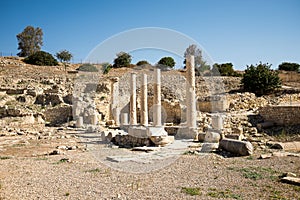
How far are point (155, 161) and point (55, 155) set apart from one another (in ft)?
14.0

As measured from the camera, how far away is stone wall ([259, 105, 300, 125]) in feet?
54.5

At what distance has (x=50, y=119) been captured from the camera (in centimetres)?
2555

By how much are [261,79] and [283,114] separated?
13.2 m

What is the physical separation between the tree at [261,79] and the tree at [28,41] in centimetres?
4860

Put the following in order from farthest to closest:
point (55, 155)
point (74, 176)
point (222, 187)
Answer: point (55, 155)
point (74, 176)
point (222, 187)

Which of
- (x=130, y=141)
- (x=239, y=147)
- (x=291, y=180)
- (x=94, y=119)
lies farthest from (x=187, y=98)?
(x=94, y=119)

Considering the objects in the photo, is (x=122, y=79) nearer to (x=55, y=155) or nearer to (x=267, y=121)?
(x=267, y=121)

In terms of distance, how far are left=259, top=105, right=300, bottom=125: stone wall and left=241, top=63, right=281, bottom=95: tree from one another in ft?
38.6

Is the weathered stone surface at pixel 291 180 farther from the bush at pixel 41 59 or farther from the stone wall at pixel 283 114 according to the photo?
the bush at pixel 41 59

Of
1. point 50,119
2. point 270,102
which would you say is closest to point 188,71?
point 270,102

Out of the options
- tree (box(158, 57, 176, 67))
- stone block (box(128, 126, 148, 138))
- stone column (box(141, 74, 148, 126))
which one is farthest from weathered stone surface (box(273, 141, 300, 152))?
tree (box(158, 57, 176, 67))

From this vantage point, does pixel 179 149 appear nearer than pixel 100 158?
No

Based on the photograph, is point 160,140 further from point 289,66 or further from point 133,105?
point 289,66

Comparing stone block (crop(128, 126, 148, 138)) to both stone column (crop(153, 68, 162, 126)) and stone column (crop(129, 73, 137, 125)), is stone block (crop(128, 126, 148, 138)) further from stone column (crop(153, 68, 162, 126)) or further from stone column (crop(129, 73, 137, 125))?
stone column (crop(129, 73, 137, 125))
